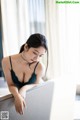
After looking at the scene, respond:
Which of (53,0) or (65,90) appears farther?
(53,0)

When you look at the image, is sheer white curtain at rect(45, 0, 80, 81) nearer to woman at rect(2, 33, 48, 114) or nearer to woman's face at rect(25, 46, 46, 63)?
woman at rect(2, 33, 48, 114)

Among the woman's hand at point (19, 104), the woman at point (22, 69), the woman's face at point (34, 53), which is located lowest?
the woman's hand at point (19, 104)

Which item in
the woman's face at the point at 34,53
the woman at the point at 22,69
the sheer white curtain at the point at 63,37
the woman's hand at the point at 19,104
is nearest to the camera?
the woman's hand at the point at 19,104

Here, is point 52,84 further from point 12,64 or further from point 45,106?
point 12,64

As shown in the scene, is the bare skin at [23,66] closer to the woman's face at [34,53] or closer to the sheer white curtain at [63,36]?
the woman's face at [34,53]

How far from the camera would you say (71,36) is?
9.05 feet

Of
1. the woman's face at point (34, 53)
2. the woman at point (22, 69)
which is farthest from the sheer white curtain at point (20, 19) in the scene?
the woman's face at point (34, 53)

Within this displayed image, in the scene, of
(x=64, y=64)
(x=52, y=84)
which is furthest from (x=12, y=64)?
(x=64, y=64)

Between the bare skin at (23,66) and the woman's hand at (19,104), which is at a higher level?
the bare skin at (23,66)

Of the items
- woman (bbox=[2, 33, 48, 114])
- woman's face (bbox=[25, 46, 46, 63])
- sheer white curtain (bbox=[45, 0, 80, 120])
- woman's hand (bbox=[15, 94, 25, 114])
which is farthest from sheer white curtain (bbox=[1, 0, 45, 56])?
woman's hand (bbox=[15, 94, 25, 114])

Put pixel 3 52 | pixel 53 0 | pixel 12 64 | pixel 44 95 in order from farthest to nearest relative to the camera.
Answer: pixel 3 52
pixel 53 0
pixel 12 64
pixel 44 95

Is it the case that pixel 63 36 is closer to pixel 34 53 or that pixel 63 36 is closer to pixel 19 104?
pixel 34 53

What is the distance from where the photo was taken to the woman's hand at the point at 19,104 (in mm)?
1073

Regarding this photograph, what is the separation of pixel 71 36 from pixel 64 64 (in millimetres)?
389
